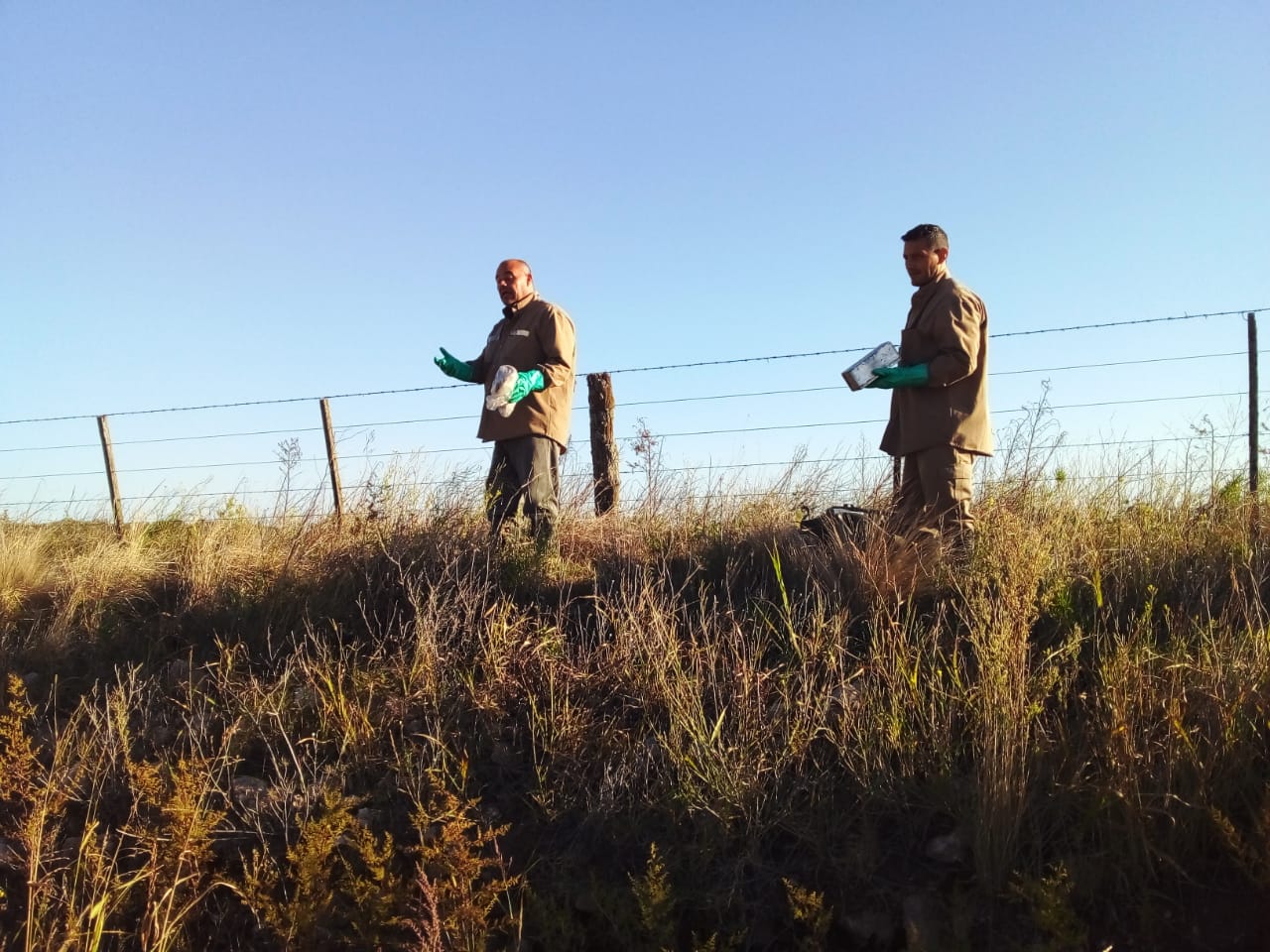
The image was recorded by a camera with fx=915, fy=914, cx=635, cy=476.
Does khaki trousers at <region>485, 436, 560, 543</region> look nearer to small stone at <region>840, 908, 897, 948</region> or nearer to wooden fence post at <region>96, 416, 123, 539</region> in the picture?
small stone at <region>840, 908, 897, 948</region>

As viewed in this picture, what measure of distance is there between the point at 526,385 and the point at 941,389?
6.21 ft

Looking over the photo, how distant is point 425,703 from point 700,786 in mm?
1148

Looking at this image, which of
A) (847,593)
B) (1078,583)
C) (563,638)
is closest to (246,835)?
(563,638)

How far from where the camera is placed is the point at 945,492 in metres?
3.91

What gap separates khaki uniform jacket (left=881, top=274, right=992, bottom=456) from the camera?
3830mm

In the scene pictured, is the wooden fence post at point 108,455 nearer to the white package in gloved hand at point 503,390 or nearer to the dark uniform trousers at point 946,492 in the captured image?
the white package in gloved hand at point 503,390

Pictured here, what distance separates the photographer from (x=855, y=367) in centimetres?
392

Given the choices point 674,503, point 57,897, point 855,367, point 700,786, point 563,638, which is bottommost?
point 57,897

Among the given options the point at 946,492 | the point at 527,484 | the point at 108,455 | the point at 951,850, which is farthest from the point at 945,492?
the point at 108,455

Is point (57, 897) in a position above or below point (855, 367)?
below

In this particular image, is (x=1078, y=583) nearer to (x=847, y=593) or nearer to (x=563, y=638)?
(x=847, y=593)

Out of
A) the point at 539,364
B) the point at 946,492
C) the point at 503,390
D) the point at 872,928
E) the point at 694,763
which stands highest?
the point at 539,364

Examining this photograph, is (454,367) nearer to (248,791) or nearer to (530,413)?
(530,413)

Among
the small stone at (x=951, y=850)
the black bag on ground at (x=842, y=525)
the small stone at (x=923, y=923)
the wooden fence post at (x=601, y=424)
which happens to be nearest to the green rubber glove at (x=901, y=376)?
the black bag on ground at (x=842, y=525)
